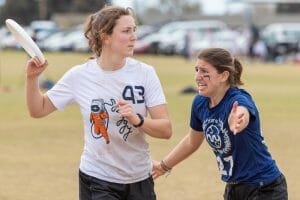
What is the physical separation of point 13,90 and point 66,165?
1433 centimetres

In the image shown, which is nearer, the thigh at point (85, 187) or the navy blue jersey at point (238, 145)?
the navy blue jersey at point (238, 145)

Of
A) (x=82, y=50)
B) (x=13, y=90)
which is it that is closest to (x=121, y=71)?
(x=13, y=90)

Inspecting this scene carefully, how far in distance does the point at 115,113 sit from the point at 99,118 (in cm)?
11

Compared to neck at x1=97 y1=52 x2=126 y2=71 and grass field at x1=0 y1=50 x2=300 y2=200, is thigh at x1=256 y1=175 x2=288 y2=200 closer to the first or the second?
neck at x1=97 y1=52 x2=126 y2=71

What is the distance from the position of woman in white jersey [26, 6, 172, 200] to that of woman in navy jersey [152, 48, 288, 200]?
0.95 feet

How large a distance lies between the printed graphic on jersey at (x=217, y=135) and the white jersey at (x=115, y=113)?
34 cm

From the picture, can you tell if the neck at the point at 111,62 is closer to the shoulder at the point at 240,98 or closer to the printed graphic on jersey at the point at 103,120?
the printed graphic on jersey at the point at 103,120

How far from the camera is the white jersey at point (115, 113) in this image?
214 inches

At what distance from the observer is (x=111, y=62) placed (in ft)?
18.1

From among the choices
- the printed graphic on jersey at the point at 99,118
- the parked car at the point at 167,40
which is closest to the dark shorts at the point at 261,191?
the printed graphic on jersey at the point at 99,118

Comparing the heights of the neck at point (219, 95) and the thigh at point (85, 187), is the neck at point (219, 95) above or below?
above

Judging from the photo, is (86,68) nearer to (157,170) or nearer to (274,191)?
(157,170)

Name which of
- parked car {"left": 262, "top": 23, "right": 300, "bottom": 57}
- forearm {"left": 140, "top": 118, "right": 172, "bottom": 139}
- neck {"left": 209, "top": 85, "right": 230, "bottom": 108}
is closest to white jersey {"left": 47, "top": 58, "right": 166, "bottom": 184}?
forearm {"left": 140, "top": 118, "right": 172, "bottom": 139}

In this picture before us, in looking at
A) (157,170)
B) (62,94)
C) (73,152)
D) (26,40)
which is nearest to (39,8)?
(73,152)
